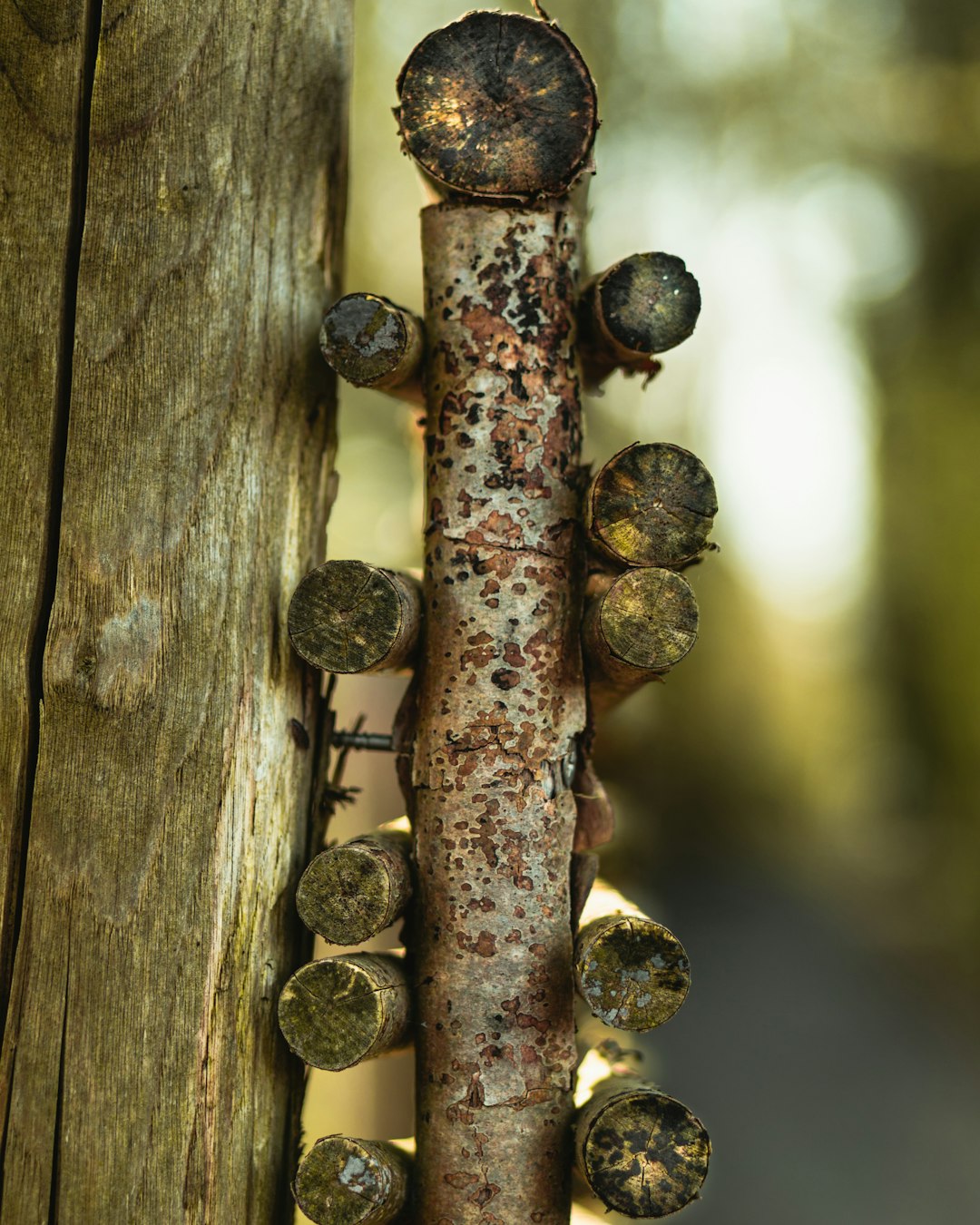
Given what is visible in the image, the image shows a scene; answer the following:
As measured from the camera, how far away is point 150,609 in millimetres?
1371

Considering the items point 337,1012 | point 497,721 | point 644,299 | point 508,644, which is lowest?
point 337,1012

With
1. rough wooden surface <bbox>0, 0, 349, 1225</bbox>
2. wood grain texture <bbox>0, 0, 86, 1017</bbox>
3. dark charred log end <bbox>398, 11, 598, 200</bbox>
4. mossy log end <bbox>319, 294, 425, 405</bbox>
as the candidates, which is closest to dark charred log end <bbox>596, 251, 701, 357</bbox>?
dark charred log end <bbox>398, 11, 598, 200</bbox>

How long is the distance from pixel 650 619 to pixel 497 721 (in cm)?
28

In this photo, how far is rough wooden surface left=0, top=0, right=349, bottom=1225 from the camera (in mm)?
1311

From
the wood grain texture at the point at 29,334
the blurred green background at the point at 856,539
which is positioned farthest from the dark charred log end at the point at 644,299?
the blurred green background at the point at 856,539

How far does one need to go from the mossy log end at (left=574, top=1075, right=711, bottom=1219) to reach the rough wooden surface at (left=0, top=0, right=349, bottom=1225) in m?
0.49

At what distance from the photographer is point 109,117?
1.42 meters

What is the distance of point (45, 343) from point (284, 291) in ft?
1.22

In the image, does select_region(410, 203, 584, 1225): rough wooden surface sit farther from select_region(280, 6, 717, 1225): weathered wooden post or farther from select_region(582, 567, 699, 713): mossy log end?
select_region(582, 567, 699, 713): mossy log end

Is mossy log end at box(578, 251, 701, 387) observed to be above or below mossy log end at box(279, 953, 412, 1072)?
above

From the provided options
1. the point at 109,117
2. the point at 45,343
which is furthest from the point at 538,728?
the point at 109,117

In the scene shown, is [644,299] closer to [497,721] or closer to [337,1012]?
[497,721]

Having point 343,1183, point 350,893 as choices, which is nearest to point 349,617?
point 350,893

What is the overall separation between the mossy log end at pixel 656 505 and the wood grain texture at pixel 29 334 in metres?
0.83
